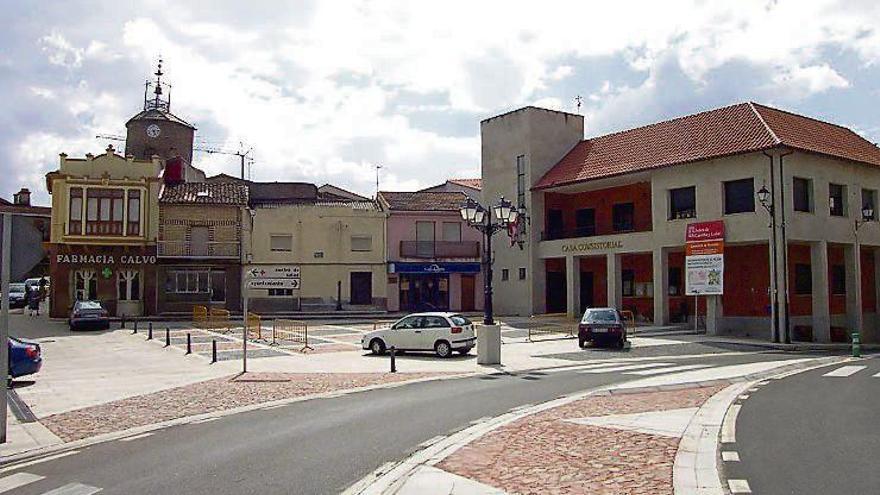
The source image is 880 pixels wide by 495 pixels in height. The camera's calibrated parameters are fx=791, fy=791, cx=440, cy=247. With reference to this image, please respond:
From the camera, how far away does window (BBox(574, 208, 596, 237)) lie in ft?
148

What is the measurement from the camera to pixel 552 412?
12.7m

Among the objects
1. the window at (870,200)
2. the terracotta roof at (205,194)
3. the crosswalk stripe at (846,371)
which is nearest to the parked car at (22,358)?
the crosswalk stripe at (846,371)

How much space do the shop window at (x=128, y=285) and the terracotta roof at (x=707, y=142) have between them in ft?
78.2

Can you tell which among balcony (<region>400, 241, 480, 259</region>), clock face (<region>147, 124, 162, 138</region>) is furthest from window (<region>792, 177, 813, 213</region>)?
clock face (<region>147, 124, 162, 138</region>)

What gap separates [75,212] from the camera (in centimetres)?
4491

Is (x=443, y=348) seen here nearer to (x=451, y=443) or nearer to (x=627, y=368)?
(x=627, y=368)

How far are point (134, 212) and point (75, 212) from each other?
312 centimetres

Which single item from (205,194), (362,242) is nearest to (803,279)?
(362,242)

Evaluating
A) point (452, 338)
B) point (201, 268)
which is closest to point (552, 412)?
point (452, 338)

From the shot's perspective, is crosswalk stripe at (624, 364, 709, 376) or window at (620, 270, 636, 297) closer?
crosswalk stripe at (624, 364, 709, 376)

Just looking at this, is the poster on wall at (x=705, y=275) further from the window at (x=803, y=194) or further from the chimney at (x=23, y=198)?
the chimney at (x=23, y=198)

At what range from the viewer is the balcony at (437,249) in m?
51.2

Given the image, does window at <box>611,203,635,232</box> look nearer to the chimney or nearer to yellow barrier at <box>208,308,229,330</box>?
yellow barrier at <box>208,308,229,330</box>

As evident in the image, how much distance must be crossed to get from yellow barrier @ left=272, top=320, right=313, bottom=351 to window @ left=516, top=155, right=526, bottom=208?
15.4m
